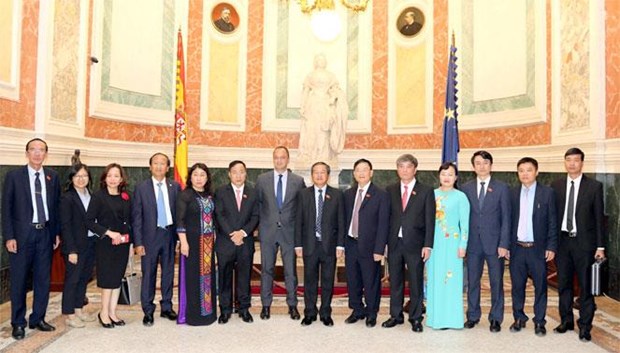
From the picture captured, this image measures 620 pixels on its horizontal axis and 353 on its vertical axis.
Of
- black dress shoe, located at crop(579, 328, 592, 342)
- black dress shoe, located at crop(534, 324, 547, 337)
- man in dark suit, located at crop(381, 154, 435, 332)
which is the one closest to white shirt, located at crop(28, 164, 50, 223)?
man in dark suit, located at crop(381, 154, 435, 332)

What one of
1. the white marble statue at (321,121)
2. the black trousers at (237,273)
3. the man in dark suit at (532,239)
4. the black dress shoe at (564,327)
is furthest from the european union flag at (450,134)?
the white marble statue at (321,121)

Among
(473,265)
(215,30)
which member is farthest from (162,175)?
(215,30)

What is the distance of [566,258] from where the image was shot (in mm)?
4504

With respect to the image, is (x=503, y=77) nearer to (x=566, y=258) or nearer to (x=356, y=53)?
(x=356, y=53)

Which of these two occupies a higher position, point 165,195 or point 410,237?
point 165,195

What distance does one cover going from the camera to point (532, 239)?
455 cm

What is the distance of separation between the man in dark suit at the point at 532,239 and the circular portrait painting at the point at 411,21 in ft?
18.0

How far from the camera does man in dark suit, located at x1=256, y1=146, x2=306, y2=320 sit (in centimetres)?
507

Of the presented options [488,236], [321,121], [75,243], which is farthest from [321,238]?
[321,121]

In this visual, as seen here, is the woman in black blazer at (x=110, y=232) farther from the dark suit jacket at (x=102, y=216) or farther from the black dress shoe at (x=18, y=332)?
the black dress shoe at (x=18, y=332)

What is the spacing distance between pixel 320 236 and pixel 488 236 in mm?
1496

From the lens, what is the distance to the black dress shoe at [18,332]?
4258 mm

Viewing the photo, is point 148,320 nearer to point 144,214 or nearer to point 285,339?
point 144,214

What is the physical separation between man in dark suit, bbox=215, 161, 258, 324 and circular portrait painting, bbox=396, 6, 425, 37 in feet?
19.1
